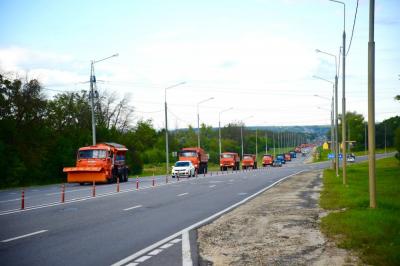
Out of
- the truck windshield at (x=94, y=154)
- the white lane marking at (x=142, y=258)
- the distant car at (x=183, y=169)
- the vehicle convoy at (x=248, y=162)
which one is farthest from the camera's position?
the vehicle convoy at (x=248, y=162)

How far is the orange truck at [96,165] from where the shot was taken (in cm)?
3888

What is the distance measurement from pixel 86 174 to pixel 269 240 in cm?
2865

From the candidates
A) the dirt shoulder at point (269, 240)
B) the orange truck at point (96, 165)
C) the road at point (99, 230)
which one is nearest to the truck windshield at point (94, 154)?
the orange truck at point (96, 165)

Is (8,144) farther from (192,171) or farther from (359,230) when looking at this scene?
(359,230)

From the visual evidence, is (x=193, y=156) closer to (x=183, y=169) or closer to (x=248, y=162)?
(x=183, y=169)

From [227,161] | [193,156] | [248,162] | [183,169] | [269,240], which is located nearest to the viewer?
[269,240]

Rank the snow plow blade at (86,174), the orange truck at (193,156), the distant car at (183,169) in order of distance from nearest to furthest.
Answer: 1. the snow plow blade at (86,174)
2. the distant car at (183,169)
3. the orange truck at (193,156)

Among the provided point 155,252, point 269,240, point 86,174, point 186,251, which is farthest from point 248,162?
point 155,252

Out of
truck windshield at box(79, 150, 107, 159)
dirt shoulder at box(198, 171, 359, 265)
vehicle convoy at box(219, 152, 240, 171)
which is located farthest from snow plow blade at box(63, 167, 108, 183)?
vehicle convoy at box(219, 152, 240, 171)

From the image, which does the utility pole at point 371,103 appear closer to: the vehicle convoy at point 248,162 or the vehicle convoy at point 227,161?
the vehicle convoy at point 227,161

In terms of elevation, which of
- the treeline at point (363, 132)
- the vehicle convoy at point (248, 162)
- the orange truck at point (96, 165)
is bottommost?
the vehicle convoy at point (248, 162)

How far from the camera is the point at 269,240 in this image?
39.1 feet

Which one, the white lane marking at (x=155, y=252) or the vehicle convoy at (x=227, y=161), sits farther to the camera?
the vehicle convoy at (x=227, y=161)

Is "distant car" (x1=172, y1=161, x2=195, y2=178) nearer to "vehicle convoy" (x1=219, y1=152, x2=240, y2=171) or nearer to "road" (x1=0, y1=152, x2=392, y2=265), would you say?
"vehicle convoy" (x1=219, y1=152, x2=240, y2=171)
